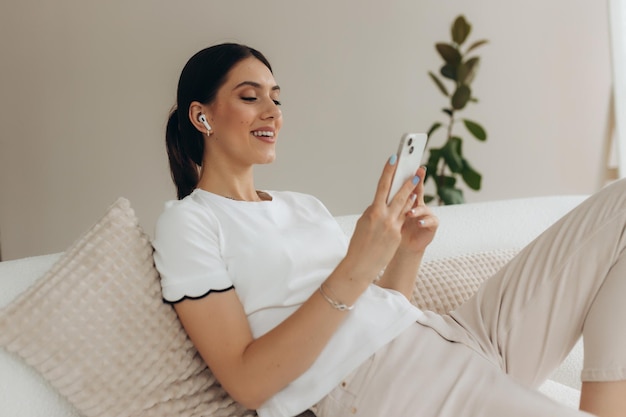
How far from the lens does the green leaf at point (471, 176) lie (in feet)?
9.62

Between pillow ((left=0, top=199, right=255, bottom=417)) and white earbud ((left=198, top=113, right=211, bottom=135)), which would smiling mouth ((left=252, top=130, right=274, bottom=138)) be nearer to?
white earbud ((left=198, top=113, right=211, bottom=135))

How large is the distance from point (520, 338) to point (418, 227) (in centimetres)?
26

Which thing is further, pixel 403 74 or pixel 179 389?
pixel 403 74

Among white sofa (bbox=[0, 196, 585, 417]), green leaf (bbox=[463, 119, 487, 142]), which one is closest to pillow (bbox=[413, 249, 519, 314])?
white sofa (bbox=[0, 196, 585, 417])

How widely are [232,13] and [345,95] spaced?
23.2 inches

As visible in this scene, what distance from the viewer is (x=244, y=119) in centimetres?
132

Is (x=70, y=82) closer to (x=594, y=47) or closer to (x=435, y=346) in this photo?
(x=435, y=346)

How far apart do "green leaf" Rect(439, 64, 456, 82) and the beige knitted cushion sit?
6.67 feet

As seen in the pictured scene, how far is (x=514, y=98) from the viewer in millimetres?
3504

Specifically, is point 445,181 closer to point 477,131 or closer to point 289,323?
point 477,131

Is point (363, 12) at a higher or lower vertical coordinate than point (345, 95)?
higher

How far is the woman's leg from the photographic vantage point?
114cm

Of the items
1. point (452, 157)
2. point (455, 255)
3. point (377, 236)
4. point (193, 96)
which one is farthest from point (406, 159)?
point (452, 157)

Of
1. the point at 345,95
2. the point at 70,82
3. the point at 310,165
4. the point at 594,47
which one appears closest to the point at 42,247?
the point at 70,82
